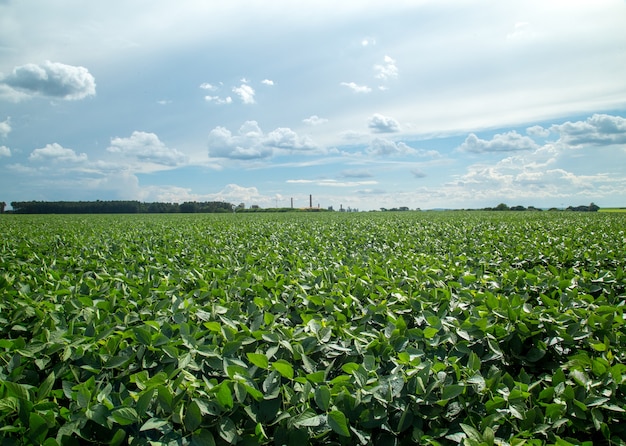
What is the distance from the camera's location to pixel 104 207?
87125 millimetres

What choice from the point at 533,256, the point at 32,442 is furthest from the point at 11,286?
the point at 533,256

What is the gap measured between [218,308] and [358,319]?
105 cm

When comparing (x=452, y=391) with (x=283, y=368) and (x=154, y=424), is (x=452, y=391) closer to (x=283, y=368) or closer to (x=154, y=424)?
(x=283, y=368)

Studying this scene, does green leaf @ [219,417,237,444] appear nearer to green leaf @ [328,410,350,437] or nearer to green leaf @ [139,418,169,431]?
green leaf @ [139,418,169,431]

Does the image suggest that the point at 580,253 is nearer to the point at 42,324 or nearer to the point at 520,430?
the point at 520,430

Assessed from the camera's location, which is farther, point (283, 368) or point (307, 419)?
point (283, 368)

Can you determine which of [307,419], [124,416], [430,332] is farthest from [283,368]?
[430,332]

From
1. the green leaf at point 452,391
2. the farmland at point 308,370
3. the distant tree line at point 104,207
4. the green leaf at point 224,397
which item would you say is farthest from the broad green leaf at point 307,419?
the distant tree line at point 104,207

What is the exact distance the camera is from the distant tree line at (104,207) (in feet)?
279

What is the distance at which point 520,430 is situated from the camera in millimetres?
1879

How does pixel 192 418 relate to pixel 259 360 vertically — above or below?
below

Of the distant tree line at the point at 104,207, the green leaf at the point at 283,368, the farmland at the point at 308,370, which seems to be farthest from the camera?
the distant tree line at the point at 104,207

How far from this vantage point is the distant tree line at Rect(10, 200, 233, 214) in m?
85.1

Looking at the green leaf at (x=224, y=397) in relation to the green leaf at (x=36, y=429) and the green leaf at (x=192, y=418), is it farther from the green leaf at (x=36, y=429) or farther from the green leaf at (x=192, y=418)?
the green leaf at (x=36, y=429)
